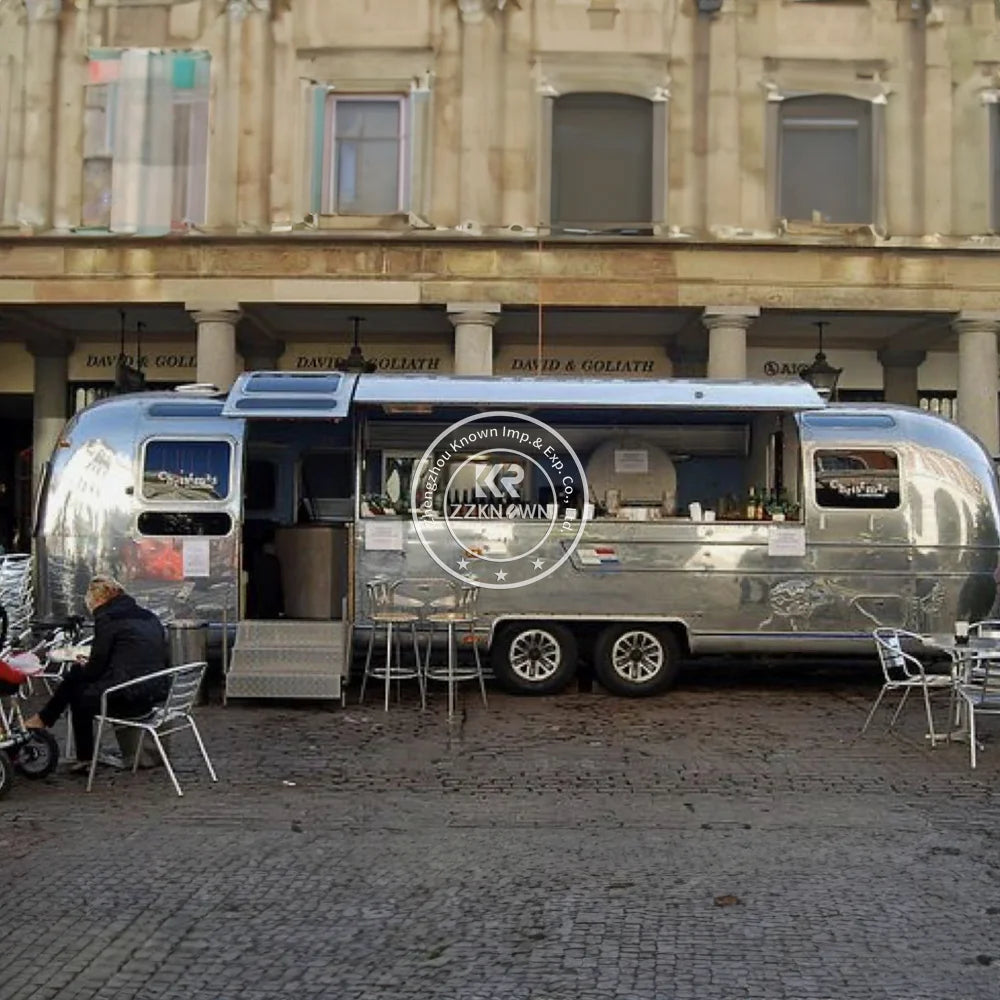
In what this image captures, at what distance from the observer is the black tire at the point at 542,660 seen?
1203 cm

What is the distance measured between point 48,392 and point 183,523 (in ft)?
33.2

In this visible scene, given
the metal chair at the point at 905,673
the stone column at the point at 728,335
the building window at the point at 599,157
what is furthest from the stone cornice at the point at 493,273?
the metal chair at the point at 905,673

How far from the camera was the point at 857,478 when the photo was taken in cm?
1220

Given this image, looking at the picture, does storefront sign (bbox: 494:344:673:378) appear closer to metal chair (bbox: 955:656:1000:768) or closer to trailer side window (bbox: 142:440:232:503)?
trailer side window (bbox: 142:440:232:503)

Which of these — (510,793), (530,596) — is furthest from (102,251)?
(510,793)

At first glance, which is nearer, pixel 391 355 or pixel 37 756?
pixel 37 756

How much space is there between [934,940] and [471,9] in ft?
51.9

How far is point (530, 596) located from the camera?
39.2 ft

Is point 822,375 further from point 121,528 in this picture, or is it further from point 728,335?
point 121,528

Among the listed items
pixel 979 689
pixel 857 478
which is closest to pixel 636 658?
pixel 857 478

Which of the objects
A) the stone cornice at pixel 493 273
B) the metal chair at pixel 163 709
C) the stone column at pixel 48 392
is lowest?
the metal chair at pixel 163 709

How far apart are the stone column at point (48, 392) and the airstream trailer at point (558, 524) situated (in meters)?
9.01

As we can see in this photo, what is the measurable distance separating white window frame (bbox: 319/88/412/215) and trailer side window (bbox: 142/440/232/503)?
7.07 m

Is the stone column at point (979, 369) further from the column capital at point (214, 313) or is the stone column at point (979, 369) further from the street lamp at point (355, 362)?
the column capital at point (214, 313)
